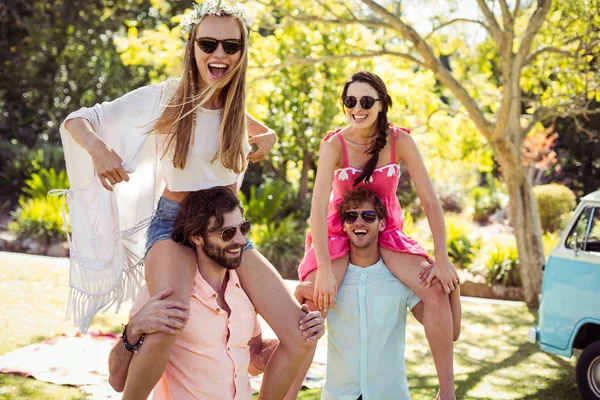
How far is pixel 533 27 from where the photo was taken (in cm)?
722

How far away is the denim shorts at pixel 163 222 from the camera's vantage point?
3180 mm

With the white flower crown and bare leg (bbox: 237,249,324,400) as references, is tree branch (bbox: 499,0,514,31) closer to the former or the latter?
the white flower crown

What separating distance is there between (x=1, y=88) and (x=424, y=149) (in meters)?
9.62

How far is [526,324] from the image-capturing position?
24.2 feet

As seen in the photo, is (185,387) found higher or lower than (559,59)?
lower

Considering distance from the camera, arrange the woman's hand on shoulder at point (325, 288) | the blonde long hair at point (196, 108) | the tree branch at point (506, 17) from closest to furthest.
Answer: the blonde long hair at point (196, 108)
the woman's hand on shoulder at point (325, 288)
the tree branch at point (506, 17)

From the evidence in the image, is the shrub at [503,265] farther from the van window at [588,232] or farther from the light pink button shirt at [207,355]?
the light pink button shirt at [207,355]

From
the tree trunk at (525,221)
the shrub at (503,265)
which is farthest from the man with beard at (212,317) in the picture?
the shrub at (503,265)

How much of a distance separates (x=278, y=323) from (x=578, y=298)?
2.67 metres

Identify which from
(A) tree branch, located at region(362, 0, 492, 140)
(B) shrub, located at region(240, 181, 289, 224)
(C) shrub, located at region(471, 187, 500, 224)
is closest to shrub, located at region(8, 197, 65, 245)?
(B) shrub, located at region(240, 181, 289, 224)

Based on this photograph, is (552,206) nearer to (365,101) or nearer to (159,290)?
(365,101)

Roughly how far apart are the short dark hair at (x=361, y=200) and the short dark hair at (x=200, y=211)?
0.74 m

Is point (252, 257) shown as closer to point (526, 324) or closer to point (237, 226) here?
point (237, 226)

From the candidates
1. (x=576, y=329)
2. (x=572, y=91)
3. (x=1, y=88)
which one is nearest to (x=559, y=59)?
(x=572, y=91)
